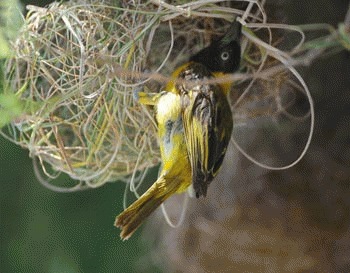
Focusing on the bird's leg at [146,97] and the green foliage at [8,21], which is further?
the bird's leg at [146,97]

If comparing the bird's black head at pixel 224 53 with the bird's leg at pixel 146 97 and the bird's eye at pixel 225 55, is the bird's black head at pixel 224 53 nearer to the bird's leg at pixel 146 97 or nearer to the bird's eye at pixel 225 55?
the bird's eye at pixel 225 55

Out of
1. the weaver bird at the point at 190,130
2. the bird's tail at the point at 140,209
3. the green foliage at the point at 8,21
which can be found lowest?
the bird's tail at the point at 140,209

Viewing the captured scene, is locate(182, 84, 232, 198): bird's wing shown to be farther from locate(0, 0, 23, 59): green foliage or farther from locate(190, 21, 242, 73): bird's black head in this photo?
locate(0, 0, 23, 59): green foliage

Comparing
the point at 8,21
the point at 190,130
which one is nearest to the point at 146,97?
the point at 190,130

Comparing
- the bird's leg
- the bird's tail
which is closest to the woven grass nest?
the bird's leg

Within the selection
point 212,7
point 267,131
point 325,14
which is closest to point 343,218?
point 267,131

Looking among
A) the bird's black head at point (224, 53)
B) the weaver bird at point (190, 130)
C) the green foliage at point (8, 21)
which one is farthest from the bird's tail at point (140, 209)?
the green foliage at point (8, 21)

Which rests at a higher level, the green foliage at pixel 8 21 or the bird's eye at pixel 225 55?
the green foliage at pixel 8 21

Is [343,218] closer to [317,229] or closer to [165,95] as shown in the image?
[317,229]
